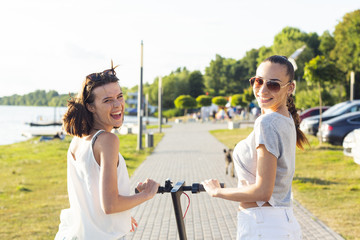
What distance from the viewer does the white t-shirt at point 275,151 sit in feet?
6.77

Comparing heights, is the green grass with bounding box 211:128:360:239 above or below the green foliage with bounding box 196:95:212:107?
below

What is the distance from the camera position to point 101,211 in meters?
2.10

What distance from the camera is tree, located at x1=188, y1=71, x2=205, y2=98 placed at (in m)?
Answer: 100

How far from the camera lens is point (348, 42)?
44.1 metres

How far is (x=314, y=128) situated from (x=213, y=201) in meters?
12.0

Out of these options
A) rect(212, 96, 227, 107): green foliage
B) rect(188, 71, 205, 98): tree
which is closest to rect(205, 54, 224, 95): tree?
rect(188, 71, 205, 98): tree

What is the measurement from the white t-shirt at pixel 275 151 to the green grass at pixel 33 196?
437cm

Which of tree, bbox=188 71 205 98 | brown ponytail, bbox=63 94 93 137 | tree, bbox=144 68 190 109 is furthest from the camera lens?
tree, bbox=188 71 205 98

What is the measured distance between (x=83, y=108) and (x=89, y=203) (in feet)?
1.54

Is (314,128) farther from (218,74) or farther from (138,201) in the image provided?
(218,74)

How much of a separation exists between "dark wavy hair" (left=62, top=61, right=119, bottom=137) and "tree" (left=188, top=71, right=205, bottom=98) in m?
98.1

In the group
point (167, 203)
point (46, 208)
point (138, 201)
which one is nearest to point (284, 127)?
point (138, 201)

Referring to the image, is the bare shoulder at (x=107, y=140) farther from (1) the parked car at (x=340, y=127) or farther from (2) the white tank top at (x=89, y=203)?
(1) the parked car at (x=340, y=127)

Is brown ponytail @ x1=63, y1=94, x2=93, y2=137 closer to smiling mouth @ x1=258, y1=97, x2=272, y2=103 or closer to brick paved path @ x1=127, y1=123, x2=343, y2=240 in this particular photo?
smiling mouth @ x1=258, y1=97, x2=272, y2=103
